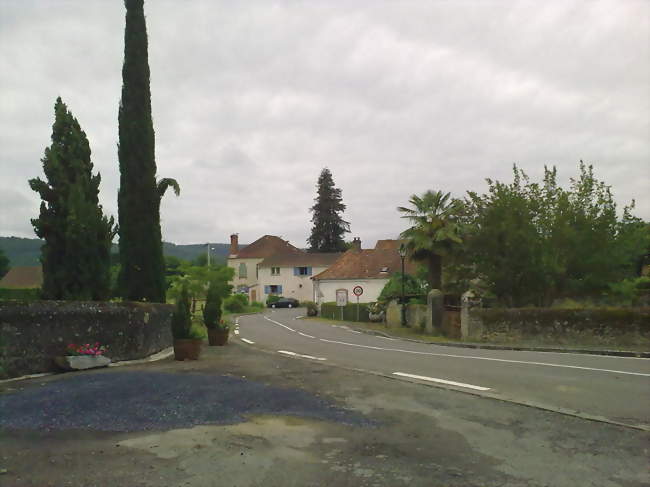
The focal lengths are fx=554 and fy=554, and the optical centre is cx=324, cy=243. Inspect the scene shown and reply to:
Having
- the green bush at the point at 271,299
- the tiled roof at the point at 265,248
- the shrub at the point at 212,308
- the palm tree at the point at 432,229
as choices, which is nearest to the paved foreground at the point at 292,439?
the shrub at the point at 212,308

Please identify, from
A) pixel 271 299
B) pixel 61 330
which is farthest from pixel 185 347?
pixel 271 299

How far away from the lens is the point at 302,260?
278 feet

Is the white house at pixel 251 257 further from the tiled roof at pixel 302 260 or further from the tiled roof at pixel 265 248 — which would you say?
the tiled roof at pixel 302 260

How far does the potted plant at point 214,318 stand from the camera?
63.2 feet

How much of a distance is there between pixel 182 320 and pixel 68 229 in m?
3.33

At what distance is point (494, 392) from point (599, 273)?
55.4 ft

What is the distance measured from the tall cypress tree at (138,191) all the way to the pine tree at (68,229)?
219 inches

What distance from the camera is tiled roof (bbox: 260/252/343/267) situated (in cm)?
8381

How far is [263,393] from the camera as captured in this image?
27.2 ft

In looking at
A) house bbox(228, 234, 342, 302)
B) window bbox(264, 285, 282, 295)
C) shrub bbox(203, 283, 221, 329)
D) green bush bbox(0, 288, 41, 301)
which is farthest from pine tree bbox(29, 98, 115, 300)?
window bbox(264, 285, 282, 295)

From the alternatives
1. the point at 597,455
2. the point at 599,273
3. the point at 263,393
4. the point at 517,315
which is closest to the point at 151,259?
the point at 263,393

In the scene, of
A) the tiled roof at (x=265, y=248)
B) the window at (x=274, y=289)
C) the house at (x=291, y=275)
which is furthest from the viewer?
the tiled roof at (x=265, y=248)

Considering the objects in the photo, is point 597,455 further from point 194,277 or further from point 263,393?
point 194,277

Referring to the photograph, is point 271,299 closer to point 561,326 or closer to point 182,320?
point 561,326
